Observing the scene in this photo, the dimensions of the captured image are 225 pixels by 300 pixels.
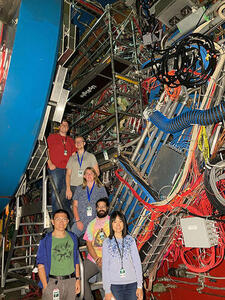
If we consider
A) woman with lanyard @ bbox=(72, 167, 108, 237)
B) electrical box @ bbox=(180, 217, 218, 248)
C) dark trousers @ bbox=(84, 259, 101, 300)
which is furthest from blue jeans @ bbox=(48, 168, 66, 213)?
electrical box @ bbox=(180, 217, 218, 248)

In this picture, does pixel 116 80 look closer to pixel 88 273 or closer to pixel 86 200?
pixel 86 200

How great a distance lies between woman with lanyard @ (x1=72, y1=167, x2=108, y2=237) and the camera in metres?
3.42

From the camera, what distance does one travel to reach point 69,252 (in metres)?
2.80

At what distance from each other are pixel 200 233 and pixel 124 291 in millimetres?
1091

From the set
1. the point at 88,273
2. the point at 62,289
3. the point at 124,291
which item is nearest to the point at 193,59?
the point at 124,291

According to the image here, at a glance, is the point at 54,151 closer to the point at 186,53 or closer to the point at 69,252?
the point at 69,252

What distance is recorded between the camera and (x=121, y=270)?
2.55m

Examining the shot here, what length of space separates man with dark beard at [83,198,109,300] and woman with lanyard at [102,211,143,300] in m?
0.34

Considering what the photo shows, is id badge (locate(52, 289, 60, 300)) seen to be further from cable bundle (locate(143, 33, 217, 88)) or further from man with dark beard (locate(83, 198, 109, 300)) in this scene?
cable bundle (locate(143, 33, 217, 88))

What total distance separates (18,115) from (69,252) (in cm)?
171

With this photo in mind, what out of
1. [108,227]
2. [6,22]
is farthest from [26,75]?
[108,227]

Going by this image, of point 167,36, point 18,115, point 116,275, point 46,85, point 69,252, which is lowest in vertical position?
point 116,275

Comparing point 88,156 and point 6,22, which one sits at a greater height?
point 6,22

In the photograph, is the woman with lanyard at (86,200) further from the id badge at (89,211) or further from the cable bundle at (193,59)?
the cable bundle at (193,59)
